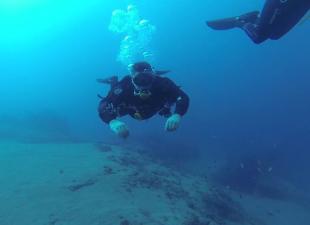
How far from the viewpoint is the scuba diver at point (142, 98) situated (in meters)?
5.64

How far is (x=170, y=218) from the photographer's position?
7305mm

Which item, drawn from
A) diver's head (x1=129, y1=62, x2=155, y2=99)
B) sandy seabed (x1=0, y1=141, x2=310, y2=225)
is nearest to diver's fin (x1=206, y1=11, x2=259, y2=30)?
diver's head (x1=129, y1=62, x2=155, y2=99)

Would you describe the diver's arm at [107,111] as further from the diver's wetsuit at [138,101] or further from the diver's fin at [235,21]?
the diver's fin at [235,21]

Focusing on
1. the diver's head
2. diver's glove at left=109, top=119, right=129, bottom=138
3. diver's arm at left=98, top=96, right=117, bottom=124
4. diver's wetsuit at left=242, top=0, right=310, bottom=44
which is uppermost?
diver's wetsuit at left=242, top=0, right=310, bottom=44

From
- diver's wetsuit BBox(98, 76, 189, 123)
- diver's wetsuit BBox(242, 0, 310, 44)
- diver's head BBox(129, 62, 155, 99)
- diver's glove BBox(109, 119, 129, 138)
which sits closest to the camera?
diver's glove BBox(109, 119, 129, 138)

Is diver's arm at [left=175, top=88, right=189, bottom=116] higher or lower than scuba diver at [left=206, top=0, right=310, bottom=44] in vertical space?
lower

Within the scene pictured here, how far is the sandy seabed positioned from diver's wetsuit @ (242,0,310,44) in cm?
380

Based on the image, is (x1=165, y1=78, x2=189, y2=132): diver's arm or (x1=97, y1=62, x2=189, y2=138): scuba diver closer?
(x1=97, y1=62, x2=189, y2=138): scuba diver

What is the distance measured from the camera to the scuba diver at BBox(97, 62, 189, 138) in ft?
18.5

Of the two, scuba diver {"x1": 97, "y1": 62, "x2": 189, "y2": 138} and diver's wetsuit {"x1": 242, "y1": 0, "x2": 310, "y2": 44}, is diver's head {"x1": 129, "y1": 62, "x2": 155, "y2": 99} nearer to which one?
scuba diver {"x1": 97, "y1": 62, "x2": 189, "y2": 138}

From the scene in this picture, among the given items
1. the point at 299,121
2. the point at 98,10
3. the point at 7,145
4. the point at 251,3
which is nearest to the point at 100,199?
the point at 7,145

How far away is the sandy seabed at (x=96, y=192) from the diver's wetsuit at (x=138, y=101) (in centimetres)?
208

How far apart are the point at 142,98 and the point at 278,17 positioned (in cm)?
263

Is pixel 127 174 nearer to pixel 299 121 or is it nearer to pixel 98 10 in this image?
pixel 299 121
